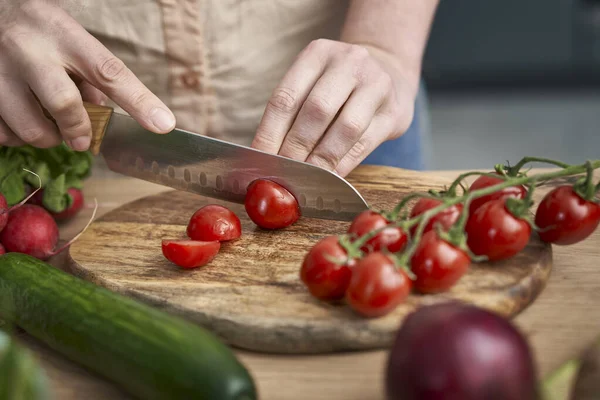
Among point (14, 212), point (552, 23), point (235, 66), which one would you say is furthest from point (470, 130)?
point (14, 212)

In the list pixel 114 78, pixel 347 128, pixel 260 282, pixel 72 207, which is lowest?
pixel 72 207

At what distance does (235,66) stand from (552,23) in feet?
17.2

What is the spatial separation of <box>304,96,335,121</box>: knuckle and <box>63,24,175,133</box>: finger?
351mm

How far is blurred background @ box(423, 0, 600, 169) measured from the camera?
253 inches

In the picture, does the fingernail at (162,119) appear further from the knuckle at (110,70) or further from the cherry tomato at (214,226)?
the cherry tomato at (214,226)

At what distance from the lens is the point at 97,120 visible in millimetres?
1878

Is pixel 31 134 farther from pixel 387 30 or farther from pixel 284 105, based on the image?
pixel 387 30

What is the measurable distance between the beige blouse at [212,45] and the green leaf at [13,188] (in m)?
0.54

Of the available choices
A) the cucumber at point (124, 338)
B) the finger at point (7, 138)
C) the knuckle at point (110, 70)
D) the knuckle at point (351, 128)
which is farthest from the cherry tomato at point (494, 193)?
the finger at point (7, 138)

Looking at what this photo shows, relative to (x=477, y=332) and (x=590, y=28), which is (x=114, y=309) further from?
(x=590, y=28)

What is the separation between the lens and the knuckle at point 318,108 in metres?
1.80

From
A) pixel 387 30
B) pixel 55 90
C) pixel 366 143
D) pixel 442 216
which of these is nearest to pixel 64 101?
pixel 55 90

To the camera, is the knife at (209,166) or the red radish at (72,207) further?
Answer: the red radish at (72,207)

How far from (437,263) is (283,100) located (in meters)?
0.76
